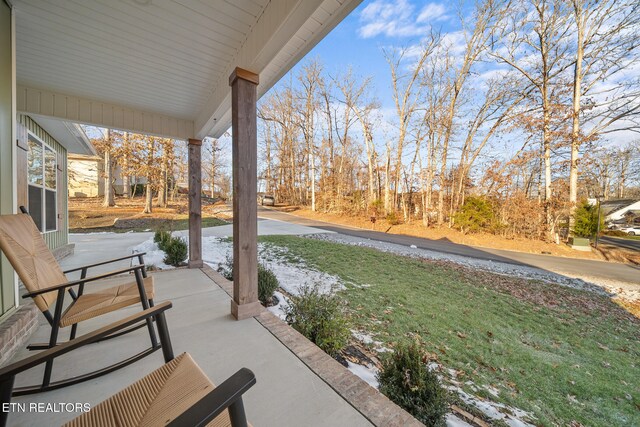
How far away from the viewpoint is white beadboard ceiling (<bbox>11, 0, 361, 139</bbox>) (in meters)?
1.75

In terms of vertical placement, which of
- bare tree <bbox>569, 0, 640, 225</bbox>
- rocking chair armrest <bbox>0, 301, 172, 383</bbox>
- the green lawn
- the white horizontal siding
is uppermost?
bare tree <bbox>569, 0, 640, 225</bbox>

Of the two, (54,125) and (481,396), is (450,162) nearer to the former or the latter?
(481,396)

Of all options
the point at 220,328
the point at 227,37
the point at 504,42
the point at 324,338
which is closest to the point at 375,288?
the point at 324,338

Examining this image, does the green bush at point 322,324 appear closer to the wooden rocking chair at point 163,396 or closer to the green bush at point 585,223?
the wooden rocking chair at point 163,396

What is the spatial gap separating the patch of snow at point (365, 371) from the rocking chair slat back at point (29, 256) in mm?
2234

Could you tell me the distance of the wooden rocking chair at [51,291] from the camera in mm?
1512

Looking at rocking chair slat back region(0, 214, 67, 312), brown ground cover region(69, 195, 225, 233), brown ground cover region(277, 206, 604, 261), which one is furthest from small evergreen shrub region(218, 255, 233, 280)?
brown ground cover region(277, 206, 604, 261)

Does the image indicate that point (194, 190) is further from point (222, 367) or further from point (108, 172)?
point (108, 172)

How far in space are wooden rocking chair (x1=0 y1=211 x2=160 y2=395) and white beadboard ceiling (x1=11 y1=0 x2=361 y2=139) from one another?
1604mm

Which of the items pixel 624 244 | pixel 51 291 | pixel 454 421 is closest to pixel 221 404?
pixel 51 291

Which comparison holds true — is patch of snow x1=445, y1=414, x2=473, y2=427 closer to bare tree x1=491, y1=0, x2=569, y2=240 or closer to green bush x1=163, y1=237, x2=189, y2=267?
green bush x1=163, y1=237, x2=189, y2=267

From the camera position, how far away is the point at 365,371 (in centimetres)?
211

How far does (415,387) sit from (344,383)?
1.54 feet

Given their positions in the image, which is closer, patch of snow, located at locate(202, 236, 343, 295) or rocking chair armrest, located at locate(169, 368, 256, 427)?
rocking chair armrest, located at locate(169, 368, 256, 427)
